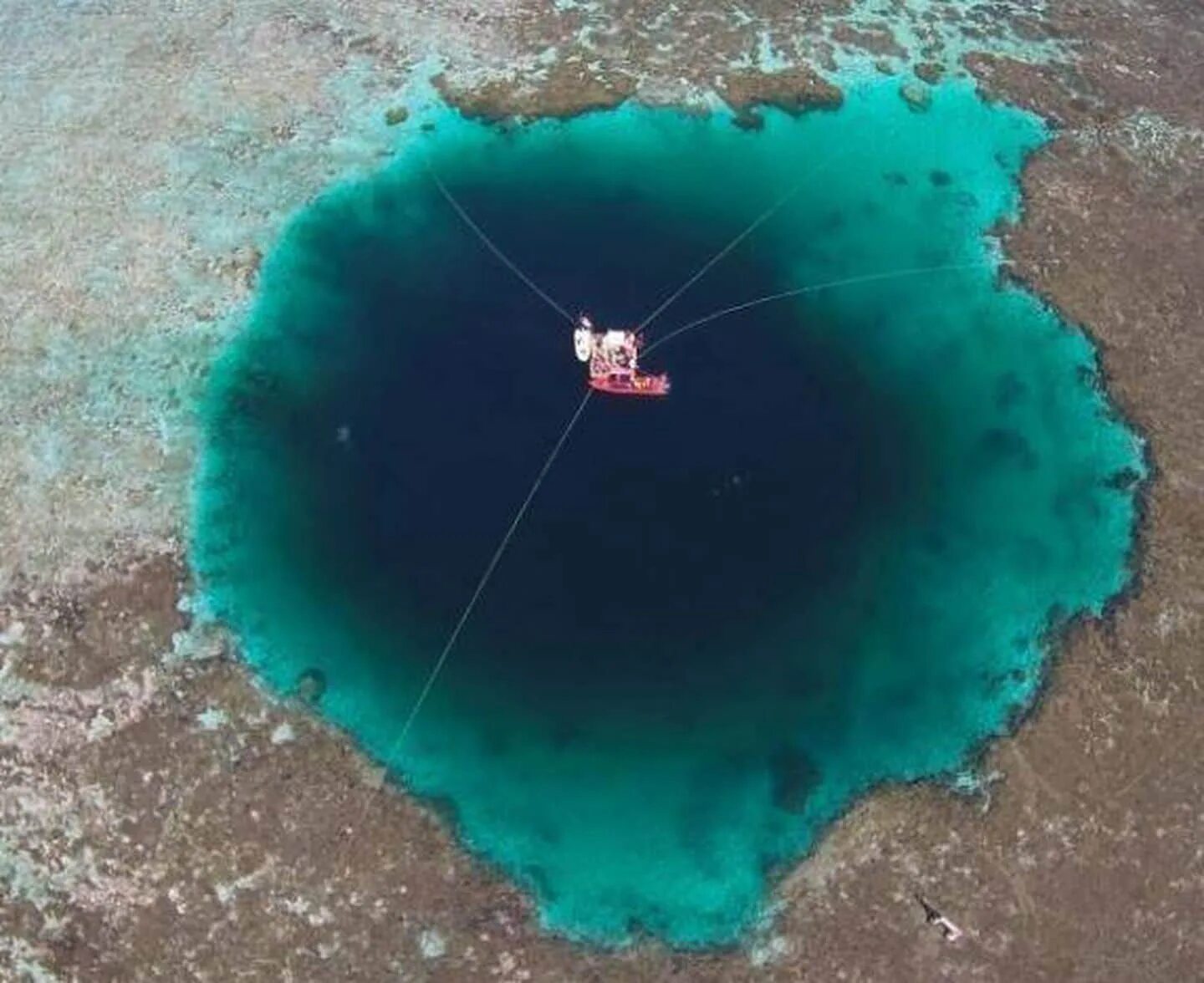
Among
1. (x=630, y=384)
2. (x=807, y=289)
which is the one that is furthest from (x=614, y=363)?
(x=807, y=289)

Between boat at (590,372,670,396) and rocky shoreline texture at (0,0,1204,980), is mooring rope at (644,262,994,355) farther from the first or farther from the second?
rocky shoreline texture at (0,0,1204,980)

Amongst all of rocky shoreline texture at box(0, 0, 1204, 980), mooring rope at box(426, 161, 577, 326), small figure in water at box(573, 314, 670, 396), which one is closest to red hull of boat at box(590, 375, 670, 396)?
small figure in water at box(573, 314, 670, 396)

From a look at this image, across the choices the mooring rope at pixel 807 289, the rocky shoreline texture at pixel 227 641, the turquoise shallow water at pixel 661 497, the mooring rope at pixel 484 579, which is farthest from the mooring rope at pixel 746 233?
the rocky shoreline texture at pixel 227 641

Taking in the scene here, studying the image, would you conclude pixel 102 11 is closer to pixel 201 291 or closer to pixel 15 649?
pixel 201 291

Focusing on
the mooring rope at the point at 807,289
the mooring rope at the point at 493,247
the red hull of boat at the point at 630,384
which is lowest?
the mooring rope at the point at 807,289

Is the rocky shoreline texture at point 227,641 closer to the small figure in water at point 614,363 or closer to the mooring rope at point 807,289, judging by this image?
the mooring rope at point 807,289

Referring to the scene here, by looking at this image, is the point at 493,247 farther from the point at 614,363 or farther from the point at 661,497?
the point at 661,497

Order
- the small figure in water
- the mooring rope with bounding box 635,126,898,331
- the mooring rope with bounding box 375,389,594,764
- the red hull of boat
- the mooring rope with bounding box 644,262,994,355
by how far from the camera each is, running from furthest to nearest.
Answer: the mooring rope with bounding box 635,126,898,331 < the mooring rope with bounding box 644,262,994,355 < the red hull of boat < the small figure in water < the mooring rope with bounding box 375,389,594,764
